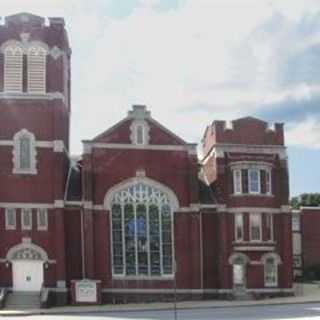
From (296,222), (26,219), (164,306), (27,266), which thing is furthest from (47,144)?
(296,222)

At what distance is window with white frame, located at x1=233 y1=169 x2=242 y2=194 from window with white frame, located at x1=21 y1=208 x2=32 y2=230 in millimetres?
13593

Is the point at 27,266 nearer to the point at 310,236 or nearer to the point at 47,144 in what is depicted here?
the point at 47,144

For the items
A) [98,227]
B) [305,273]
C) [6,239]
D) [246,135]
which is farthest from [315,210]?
[6,239]

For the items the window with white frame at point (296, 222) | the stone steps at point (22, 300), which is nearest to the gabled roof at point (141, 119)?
the stone steps at point (22, 300)

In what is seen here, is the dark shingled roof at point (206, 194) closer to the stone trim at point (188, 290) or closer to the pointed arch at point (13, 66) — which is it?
the stone trim at point (188, 290)

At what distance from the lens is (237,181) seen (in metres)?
61.5

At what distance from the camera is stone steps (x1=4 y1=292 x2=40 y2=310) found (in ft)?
177

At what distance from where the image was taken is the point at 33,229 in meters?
57.0

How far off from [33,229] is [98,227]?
407 cm

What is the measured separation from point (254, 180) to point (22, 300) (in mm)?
17242

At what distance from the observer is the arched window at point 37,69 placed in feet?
194

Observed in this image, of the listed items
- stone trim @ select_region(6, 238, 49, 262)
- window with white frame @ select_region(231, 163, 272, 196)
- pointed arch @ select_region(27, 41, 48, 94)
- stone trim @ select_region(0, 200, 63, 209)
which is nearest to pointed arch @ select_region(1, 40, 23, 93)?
pointed arch @ select_region(27, 41, 48, 94)

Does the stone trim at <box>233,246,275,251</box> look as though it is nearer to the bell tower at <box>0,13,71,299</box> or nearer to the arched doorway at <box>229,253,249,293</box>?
the arched doorway at <box>229,253,249,293</box>

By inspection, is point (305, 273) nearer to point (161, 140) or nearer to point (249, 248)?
point (249, 248)
